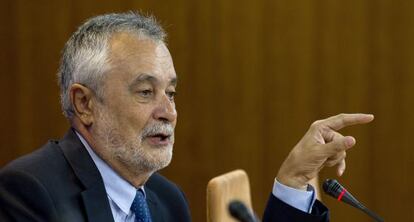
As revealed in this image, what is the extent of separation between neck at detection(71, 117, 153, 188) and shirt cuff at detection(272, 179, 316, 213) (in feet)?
1.48

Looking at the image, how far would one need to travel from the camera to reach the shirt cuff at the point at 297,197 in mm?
2299

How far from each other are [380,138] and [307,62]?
0.61m

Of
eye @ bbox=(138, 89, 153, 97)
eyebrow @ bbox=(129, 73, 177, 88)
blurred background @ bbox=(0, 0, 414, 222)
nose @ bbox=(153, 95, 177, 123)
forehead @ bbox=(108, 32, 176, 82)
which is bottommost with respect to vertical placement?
blurred background @ bbox=(0, 0, 414, 222)

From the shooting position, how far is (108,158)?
6.79 ft

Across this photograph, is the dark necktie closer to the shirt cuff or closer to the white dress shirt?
the white dress shirt

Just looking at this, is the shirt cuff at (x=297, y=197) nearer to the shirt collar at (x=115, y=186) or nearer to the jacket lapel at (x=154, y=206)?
the jacket lapel at (x=154, y=206)

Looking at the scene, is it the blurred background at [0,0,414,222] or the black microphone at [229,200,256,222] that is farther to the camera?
the blurred background at [0,0,414,222]

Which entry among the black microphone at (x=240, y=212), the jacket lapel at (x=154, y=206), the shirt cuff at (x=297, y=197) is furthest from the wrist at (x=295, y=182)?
the black microphone at (x=240, y=212)

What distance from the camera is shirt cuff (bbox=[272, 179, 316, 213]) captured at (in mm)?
2299

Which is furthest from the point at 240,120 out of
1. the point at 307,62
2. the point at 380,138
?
the point at 380,138

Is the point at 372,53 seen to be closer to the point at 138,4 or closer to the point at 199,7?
the point at 199,7

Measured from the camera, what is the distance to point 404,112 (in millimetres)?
4430

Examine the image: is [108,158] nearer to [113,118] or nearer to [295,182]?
[113,118]

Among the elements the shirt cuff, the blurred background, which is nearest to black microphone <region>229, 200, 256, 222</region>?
the shirt cuff
